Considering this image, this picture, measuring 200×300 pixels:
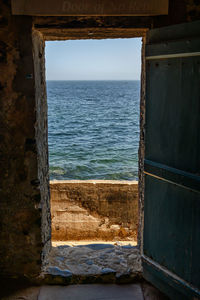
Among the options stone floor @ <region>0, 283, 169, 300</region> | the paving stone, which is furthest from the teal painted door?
the paving stone

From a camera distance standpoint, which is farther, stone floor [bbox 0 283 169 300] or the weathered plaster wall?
stone floor [bbox 0 283 169 300]

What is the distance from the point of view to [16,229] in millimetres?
2816

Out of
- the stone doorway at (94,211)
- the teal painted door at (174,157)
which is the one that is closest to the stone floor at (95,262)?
the teal painted door at (174,157)

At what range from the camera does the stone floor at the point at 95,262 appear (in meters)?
2.94

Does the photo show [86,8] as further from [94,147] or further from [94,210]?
[94,147]

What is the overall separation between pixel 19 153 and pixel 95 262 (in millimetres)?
1458

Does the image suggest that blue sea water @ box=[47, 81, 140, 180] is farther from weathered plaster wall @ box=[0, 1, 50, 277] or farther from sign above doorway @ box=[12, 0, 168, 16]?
sign above doorway @ box=[12, 0, 168, 16]

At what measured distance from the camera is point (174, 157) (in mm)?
2359

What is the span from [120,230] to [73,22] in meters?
7.06

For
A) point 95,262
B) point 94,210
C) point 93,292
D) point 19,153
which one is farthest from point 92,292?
point 94,210

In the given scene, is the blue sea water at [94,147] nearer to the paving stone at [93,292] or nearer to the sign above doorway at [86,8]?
the paving stone at [93,292]

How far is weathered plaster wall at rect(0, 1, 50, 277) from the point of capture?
2451 millimetres

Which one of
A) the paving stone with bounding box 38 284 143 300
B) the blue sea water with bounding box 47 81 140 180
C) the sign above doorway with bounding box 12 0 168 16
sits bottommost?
the blue sea water with bounding box 47 81 140 180

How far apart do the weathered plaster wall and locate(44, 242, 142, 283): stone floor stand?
271 mm
